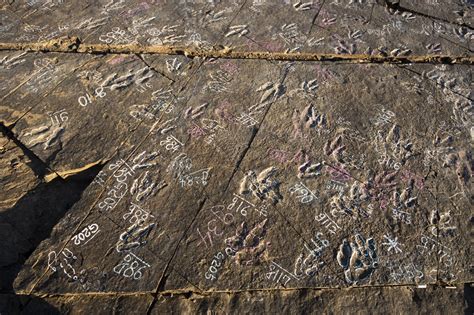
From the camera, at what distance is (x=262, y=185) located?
262cm

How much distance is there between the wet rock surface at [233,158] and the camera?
2.29 meters

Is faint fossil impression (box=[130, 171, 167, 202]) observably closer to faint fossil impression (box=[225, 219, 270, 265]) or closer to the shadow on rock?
the shadow on rock

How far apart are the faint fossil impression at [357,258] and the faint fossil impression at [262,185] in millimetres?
489

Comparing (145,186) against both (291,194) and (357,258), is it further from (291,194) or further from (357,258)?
(357,258)

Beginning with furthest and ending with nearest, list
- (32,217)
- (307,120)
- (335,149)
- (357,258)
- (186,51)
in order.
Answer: (186,51), (307,120), (335,149), (32,217), (357,258)

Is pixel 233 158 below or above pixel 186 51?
below

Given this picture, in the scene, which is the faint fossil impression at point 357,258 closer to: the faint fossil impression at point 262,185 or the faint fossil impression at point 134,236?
the faint fossil impression at point 262,185

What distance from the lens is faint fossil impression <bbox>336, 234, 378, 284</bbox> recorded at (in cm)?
233

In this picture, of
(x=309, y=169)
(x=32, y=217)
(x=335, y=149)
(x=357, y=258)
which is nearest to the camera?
(x=357, y=258)

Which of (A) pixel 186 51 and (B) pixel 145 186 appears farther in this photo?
(A) pixel 186 51

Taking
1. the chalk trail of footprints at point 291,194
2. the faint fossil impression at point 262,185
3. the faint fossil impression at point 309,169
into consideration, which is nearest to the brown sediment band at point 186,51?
the chalk trail of footprints at point 291,194

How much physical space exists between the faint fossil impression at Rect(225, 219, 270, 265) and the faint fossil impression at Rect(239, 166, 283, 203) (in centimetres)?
18

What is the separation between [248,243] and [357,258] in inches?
24.4

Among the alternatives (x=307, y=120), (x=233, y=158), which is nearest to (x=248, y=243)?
(x=233, y=158)
